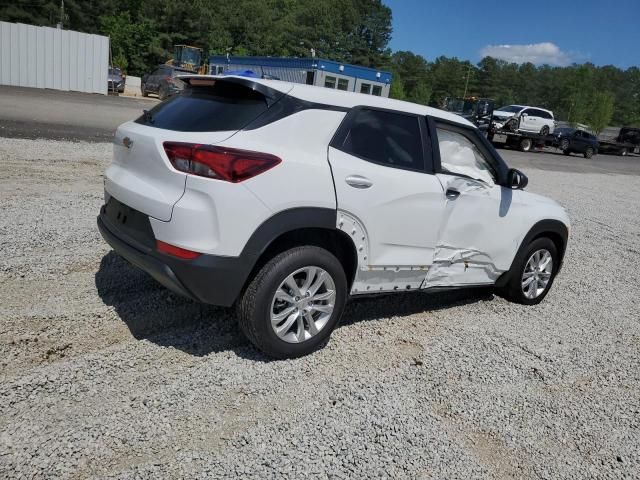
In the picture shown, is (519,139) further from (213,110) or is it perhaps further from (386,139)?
(213,110)

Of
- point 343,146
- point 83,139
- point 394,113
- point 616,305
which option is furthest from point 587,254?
point 83,139

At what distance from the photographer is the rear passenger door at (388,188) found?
3.46 meters

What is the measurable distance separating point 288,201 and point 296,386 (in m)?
1.12

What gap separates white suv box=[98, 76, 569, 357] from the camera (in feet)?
9.97

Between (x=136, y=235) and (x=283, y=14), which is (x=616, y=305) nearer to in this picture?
(x=136, y=235)

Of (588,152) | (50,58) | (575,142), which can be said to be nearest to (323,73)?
(50,58)

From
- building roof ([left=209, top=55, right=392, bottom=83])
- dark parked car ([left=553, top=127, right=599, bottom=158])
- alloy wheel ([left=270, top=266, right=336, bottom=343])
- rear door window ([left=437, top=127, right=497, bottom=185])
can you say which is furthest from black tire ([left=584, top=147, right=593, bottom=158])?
alloy wheel ([left=270, top=266, right=336, bottom=343])

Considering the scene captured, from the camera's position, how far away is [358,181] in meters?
3.46

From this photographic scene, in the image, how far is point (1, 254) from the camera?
15.2ft

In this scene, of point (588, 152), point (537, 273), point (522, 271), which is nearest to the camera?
point (522, 271)

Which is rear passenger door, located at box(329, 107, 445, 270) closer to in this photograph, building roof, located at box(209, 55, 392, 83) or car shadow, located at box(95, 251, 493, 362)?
car shadow, located at box(95, 251, 493, 362)

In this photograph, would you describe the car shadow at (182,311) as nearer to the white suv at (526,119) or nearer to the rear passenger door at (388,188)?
the rear passenger door at (388,188)

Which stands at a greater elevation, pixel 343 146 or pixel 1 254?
pixel 343 146

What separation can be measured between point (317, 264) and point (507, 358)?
1.74m
